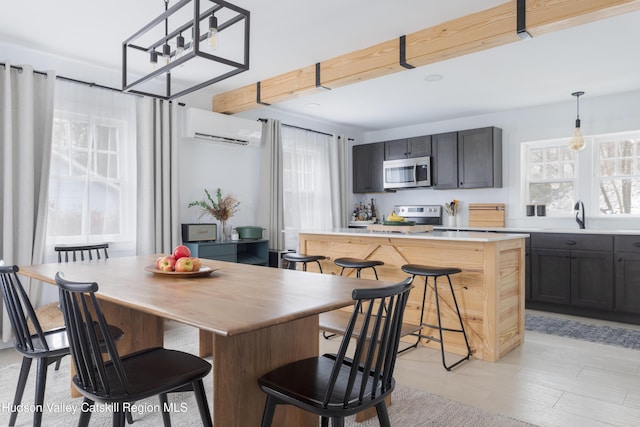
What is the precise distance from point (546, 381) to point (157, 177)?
3.75 metres

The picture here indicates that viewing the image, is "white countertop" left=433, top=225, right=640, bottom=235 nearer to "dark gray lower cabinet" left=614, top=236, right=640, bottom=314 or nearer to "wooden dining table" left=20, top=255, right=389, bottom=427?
"dark gray lower cabinet" left=614, top=236, right=640, bottom=314

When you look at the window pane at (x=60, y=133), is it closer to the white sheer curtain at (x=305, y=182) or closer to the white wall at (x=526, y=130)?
the white sheer curtain at (x=305, y=182)

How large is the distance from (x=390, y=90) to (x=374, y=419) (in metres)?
3.53

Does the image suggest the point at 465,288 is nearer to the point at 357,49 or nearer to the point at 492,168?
the point at 357,49

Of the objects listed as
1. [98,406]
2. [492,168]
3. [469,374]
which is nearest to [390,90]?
[492,168]

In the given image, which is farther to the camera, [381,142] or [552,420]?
[381,142]

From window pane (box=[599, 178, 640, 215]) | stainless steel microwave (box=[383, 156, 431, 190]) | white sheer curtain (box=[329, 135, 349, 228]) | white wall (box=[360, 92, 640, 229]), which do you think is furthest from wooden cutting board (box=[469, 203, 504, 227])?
white sheer curtain (box=[329, 135, 349, 228])

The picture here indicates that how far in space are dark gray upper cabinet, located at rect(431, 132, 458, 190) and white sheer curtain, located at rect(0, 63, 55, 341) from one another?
4.58 m

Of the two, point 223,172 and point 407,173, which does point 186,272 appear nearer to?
point 223,172

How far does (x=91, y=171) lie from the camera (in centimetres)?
392

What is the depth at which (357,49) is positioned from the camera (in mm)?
3637

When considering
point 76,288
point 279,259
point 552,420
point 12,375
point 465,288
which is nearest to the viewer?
point 76,288

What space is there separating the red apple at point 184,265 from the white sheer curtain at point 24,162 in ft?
6.72

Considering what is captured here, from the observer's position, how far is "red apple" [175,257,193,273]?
2.17 m
